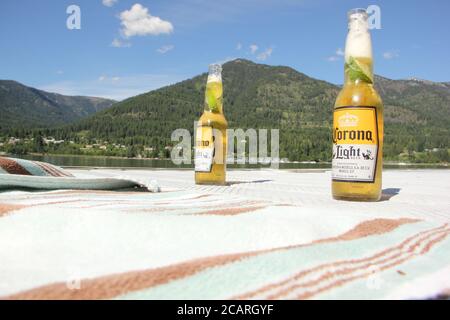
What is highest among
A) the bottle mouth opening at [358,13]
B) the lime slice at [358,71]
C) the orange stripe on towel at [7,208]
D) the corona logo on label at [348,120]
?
the bottle mouth opening at [358,13]

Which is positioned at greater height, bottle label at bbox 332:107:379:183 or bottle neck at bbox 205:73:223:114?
bottle neck at bbox 205:73:223:114

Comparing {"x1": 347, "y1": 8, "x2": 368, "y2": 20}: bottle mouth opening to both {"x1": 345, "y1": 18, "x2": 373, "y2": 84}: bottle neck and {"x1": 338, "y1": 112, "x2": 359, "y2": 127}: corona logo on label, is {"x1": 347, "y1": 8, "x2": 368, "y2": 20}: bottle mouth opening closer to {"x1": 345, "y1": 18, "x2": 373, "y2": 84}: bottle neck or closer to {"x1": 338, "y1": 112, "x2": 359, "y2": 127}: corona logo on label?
{"x1": 345, "y1": 18, "x2": 373, "y2": 84}: bottle neck

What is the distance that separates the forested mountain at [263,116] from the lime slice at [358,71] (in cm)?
4382

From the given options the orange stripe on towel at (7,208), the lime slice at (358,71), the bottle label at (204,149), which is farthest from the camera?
the bottle label at (204,149)

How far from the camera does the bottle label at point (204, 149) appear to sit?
101 inches

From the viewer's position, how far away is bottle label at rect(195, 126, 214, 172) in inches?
101

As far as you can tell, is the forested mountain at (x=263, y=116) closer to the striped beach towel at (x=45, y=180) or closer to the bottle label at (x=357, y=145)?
the bottle label at (x=357, y=145)

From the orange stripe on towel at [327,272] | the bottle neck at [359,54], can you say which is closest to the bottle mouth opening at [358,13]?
the bottle neck at [359,54]

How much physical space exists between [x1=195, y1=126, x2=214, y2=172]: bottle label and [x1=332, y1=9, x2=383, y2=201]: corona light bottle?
0.92 m

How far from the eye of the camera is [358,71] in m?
1.86

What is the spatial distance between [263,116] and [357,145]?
4389 inches

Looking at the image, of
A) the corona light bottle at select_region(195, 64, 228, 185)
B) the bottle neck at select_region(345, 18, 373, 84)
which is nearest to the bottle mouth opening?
the bottle neck at select_region(345, 18, 373, 84)

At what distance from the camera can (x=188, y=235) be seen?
2.31 feet

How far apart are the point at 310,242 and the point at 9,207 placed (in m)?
0.53
